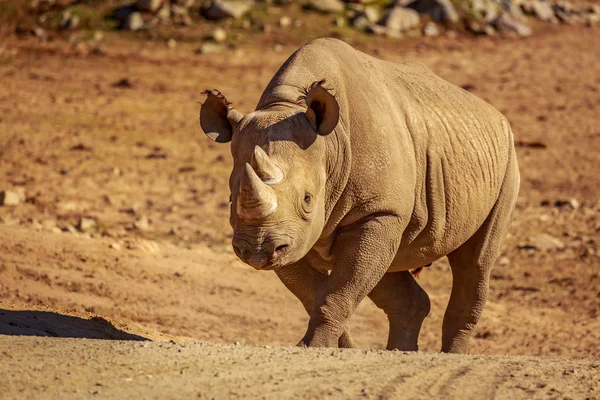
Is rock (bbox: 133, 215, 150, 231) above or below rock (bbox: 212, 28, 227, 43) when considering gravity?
below

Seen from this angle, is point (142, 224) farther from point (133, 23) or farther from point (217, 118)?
point (133, 23)

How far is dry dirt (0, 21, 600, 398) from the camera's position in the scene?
19.3 feet

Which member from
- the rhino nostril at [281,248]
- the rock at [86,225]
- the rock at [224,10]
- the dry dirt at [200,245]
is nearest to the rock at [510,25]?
the dry dirt at [200,245]

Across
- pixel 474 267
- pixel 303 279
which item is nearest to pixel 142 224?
pixel 474 267

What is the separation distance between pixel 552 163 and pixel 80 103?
7.19 meters

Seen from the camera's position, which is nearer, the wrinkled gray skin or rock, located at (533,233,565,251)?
the wrinkled gray skin

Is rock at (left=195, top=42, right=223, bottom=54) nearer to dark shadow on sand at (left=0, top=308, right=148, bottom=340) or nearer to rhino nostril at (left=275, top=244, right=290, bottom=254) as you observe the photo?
dark shadow on sand at (left=0, top=308, right=148, bottom=340)

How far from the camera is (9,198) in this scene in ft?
43.3

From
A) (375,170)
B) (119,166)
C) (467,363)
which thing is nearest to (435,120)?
(375,170)

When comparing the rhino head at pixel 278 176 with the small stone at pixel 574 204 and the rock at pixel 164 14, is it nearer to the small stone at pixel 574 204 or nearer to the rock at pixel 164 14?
the small stone at pixel 574 204

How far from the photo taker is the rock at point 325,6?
67.5 ft

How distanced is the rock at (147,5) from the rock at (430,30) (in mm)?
4983

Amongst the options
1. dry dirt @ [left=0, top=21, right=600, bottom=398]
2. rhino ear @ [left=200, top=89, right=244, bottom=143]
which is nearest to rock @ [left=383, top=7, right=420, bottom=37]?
dry dirt @ [left=0, top=21, right=600, bottom=398]

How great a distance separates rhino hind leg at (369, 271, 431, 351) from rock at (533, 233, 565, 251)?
4.95 m
